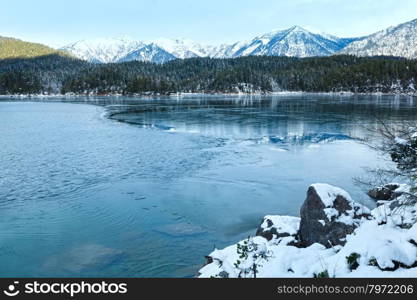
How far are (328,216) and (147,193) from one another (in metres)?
11.1

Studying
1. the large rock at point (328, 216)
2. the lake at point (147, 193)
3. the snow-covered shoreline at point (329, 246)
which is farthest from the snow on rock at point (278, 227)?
the lake at point (147, 193)

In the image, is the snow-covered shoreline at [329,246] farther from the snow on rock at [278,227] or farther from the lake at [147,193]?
the lake at [147,193]

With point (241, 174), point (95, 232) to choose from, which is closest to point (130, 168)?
point (241, 174)

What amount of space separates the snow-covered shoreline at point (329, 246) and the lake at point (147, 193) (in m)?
2.36

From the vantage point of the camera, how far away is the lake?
13.2m

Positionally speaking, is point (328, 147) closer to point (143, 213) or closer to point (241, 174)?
point (241, 174)

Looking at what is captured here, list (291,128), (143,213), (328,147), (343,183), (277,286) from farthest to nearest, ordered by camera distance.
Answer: (291,128), (328,147), (343,183), (143,213), (277,286)

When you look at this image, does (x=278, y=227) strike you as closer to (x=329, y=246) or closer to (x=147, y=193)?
(x=329, y=246)

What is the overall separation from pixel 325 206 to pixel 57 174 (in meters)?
18.3

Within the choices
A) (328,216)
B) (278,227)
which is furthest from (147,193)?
(328,216)

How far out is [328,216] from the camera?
12414 millimetres

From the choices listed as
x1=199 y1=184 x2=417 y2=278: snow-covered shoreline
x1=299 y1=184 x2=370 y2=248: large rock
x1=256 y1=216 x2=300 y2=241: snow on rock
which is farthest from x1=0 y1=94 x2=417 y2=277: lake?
x1=299 y1=184 x2=370 y2=248: large rock

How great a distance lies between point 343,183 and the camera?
21.8 m

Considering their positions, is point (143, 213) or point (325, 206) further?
point (143, 213)
